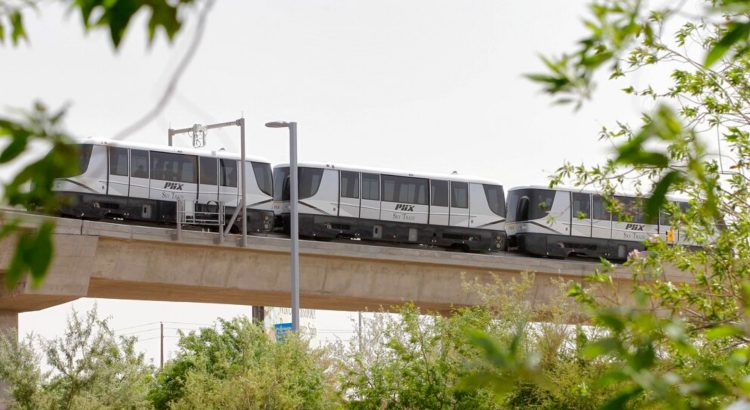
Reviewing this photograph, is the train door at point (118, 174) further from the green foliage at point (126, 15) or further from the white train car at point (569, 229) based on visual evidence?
the green foliage at point (126, 15)


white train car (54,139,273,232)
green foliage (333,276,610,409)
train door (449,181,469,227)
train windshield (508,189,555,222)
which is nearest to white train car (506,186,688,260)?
train windshield (508,189,555,222)

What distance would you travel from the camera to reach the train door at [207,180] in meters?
41.3

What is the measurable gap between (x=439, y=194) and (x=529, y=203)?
4.06 meters

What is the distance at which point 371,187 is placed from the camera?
44.2 metres

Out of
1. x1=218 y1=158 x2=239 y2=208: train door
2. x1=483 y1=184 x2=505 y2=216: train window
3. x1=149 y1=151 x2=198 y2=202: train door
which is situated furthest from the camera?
x1=483 y1=184 x2=505 y2=216: train window

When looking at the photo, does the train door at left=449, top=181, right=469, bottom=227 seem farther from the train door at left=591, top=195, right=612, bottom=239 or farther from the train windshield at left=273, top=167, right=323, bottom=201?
the train windshield at left=273, top=167, right=323, bottom=201

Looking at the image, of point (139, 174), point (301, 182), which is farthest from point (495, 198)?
point (139, 174)

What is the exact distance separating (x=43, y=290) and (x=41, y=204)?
32292mm

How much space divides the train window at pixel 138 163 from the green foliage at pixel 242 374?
8751 mm

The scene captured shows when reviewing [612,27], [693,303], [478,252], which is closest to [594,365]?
[693,303]

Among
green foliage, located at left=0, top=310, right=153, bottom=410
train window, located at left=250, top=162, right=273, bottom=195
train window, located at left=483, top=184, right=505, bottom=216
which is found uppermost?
train window, located at left=250, top=162, right=273, bottom=195

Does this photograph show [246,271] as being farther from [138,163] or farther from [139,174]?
[138,163]

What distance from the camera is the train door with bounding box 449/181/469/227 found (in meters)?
45.9

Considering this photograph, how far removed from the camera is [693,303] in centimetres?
1291
